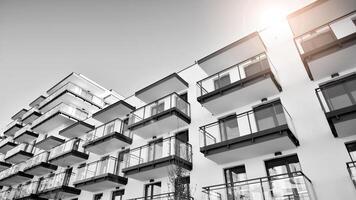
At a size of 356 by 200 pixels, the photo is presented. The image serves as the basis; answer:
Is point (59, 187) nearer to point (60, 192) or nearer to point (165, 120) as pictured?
point (60, 192)

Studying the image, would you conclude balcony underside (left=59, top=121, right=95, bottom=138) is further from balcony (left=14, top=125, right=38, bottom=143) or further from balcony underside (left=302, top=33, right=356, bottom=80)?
balcony underside (left=302, top=33, right=356, bottom=80)

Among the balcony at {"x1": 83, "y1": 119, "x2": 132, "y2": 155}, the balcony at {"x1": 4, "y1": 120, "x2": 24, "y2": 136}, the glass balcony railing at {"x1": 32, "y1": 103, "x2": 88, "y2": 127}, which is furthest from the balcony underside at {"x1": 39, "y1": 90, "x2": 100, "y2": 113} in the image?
the balcony at {"x1": 83, "y1": 119, "x2": 132, "y2": 155}

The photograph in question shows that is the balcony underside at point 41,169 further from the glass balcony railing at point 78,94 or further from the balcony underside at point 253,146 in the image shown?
the balcony underside at point 253,146

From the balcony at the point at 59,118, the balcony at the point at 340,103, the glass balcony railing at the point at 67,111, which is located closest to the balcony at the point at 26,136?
Result: the balcony at the point at 59,118

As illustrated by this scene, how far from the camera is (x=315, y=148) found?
954 cm

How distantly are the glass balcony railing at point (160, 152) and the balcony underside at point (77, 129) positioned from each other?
6857 mm

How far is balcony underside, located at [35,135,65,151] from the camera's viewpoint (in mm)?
22566

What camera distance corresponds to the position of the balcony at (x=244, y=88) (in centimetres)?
1163

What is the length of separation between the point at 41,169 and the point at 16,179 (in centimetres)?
548

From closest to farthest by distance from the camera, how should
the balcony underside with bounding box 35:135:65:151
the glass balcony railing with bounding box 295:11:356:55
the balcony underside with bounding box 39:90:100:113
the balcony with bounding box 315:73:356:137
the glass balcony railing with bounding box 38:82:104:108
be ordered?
the balcony with bounding box 315:73:356:137
the glass balcony railing with bounding box 295:11:356:55
the balcony underside with bounding box 35:135:65:151
the balcony underside with bounding box 39:90:100:113
the glass balcony railing with bounding box 38:82:104:108

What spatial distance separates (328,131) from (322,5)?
667 centimetres

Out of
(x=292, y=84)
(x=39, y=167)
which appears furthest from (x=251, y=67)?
(x=39, y=167)

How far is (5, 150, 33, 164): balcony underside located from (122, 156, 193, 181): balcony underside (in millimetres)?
17988

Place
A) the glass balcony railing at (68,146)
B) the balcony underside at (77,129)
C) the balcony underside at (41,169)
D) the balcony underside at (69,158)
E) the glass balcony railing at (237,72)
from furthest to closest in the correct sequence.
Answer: the glass balcony railing at (68,146) < the balcony underside at (77,129) < the balcony underside at (41,169) < the balcony underside at (69,158) < the glass balcony railing at (237,72)
